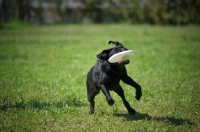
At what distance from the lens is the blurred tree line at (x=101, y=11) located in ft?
83.8

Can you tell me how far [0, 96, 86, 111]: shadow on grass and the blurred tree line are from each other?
2066cm

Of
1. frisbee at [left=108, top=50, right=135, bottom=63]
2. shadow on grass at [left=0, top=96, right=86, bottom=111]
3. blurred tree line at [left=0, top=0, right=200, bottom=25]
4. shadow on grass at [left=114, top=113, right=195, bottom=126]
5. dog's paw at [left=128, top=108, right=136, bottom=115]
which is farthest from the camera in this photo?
blurred tree line at [left=0, top=0, right=200, bottom=25]

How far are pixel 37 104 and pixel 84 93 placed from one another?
1.28m

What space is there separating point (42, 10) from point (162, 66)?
2093 cm

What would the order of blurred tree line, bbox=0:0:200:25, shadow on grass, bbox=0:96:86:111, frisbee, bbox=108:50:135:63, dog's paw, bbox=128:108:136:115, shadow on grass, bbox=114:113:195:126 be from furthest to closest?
blurred tree line, bbox=0:0:200:25 → shadow on grass, bbox=0:96:86:111 → dog's paw, bbox=128:108:136:115 → shadow on grass, bbox=114:113:195:126 → frisbee, bbox=108:50:135:63

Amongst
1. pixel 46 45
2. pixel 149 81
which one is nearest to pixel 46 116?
pixel 149 81

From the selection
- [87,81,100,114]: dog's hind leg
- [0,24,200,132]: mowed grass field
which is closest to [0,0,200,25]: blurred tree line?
[0,24,200,132]: mowed grass field

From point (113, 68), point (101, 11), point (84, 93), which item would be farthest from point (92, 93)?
point (101, 11)

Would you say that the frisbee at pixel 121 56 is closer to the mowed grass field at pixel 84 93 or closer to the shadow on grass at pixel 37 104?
the mowed grass field at pixel 84 93

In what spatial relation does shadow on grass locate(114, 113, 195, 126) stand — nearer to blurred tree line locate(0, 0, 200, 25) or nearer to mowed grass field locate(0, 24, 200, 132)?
mowed grass field locate(0, 24, 200, 132)

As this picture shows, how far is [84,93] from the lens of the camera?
22.6 feet

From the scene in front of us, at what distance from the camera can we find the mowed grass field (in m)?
4.83

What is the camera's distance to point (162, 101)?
20.2 feet

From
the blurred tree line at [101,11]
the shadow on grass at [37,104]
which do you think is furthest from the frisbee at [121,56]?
the blurred tree line at [101,11]
